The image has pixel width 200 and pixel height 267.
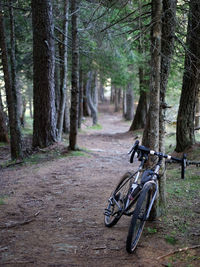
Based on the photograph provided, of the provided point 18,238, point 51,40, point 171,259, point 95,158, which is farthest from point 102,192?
point 51,40

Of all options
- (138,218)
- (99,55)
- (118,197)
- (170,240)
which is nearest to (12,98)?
(118,197)

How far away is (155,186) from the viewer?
389 centimetres

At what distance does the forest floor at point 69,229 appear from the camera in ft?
11.4

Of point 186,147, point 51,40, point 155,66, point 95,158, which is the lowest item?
point 95,158

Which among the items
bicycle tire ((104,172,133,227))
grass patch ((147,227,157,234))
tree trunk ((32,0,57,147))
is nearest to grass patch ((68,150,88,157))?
tree trunk ((32,0,57,147))

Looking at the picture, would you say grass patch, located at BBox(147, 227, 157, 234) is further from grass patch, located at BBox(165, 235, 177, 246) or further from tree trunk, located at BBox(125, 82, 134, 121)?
tree trunk, located at BBox(125, 82, 134, 121)

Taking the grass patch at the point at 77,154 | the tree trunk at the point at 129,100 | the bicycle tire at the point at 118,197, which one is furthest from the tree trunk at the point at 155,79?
the tree trunk at the point at 129,100

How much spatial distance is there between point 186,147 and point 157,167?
5895mm

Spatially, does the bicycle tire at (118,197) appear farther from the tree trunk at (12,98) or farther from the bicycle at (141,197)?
the tree trunk at (12,98)

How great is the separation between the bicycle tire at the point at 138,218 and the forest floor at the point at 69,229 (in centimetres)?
15

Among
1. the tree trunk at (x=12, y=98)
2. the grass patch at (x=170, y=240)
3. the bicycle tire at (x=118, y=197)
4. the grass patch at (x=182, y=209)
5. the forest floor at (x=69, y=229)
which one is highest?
the tree trunk at (x=12, y=98)

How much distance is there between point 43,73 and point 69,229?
816 centimetres

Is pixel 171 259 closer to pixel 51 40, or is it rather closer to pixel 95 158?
pixel 95 158

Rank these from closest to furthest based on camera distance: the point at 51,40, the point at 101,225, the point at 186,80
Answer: the point at 101,225
the point at 186,80
the point at 51,40
